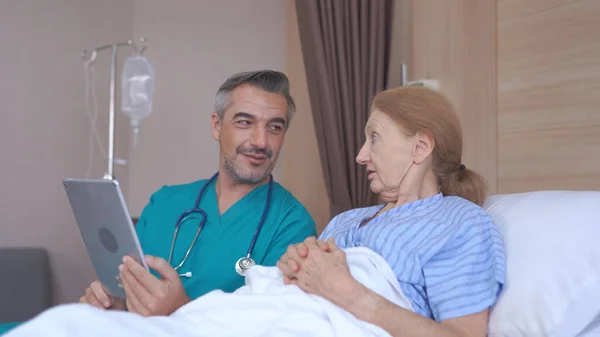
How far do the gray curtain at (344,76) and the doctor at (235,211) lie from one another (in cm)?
66

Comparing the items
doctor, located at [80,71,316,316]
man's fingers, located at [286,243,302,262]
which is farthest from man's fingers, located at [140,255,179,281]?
man's fingers, located at [286,243,302,262]

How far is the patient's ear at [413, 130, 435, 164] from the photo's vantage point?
62.6 inches

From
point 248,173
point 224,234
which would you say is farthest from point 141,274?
point 248,173

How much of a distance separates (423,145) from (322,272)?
1.24 feet

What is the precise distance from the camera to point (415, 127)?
5.22 feet

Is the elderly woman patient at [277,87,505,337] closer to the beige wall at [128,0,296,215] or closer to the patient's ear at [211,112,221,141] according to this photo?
the patient's ear at [211,112,221,141]

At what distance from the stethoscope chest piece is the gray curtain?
0.89m

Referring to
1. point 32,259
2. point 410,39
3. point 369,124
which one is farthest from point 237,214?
point 32,259

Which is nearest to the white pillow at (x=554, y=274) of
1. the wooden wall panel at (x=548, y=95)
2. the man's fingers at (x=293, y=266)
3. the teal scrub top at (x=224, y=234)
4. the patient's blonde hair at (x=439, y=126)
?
the patient's blonde hair at (x=439, y=126)

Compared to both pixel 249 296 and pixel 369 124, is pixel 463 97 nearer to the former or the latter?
pixel 369 124

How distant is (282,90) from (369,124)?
0.47 metres

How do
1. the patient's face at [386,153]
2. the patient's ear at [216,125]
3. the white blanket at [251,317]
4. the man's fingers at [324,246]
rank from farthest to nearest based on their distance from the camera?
the patient's ear at [216,125] < the patient's face at [386,153] < the man's fingers at [324,246] < the white blanket at [251,317]

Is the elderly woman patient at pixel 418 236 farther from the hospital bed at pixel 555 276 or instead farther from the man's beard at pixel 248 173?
the man's beard at pixel 248 173

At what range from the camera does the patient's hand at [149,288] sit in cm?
163
